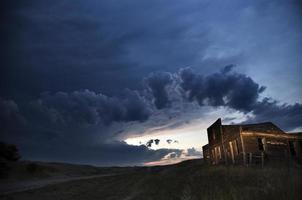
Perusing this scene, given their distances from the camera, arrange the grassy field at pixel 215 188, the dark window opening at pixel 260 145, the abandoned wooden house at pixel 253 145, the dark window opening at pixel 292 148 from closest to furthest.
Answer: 1. the grassy field at pixel 215 188
2. the abandoned wooden house at pixel 253 145
3. the dark window opening at pixel 260 145
4. the dark window opening at pixel 292 148

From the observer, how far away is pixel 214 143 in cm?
3105

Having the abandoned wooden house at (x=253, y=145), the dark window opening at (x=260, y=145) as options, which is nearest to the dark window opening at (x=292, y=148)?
the abandoned wooden house at (x=253, y=145)

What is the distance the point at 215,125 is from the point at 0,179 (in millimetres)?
29502

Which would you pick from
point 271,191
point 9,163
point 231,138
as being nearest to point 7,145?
point 9,163

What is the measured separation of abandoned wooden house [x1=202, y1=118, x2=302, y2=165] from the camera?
22809 millimetres

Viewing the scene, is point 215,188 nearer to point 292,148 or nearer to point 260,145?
point 260,145

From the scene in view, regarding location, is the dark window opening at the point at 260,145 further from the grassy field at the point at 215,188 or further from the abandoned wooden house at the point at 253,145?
the grassy field at the point at 215,188

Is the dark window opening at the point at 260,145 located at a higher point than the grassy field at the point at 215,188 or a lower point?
higher

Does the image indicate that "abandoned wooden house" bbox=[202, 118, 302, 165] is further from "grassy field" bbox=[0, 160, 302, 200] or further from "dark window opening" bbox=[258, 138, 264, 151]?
"grassy field" bbox=[0, 160, 302, 200]

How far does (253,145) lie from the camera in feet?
77.3

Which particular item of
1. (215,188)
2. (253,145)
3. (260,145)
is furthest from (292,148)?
(215,188)

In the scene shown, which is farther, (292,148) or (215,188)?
(292,148)

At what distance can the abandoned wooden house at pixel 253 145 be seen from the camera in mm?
22809

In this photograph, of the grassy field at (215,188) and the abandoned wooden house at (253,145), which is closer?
the grassy field at (215,188)
